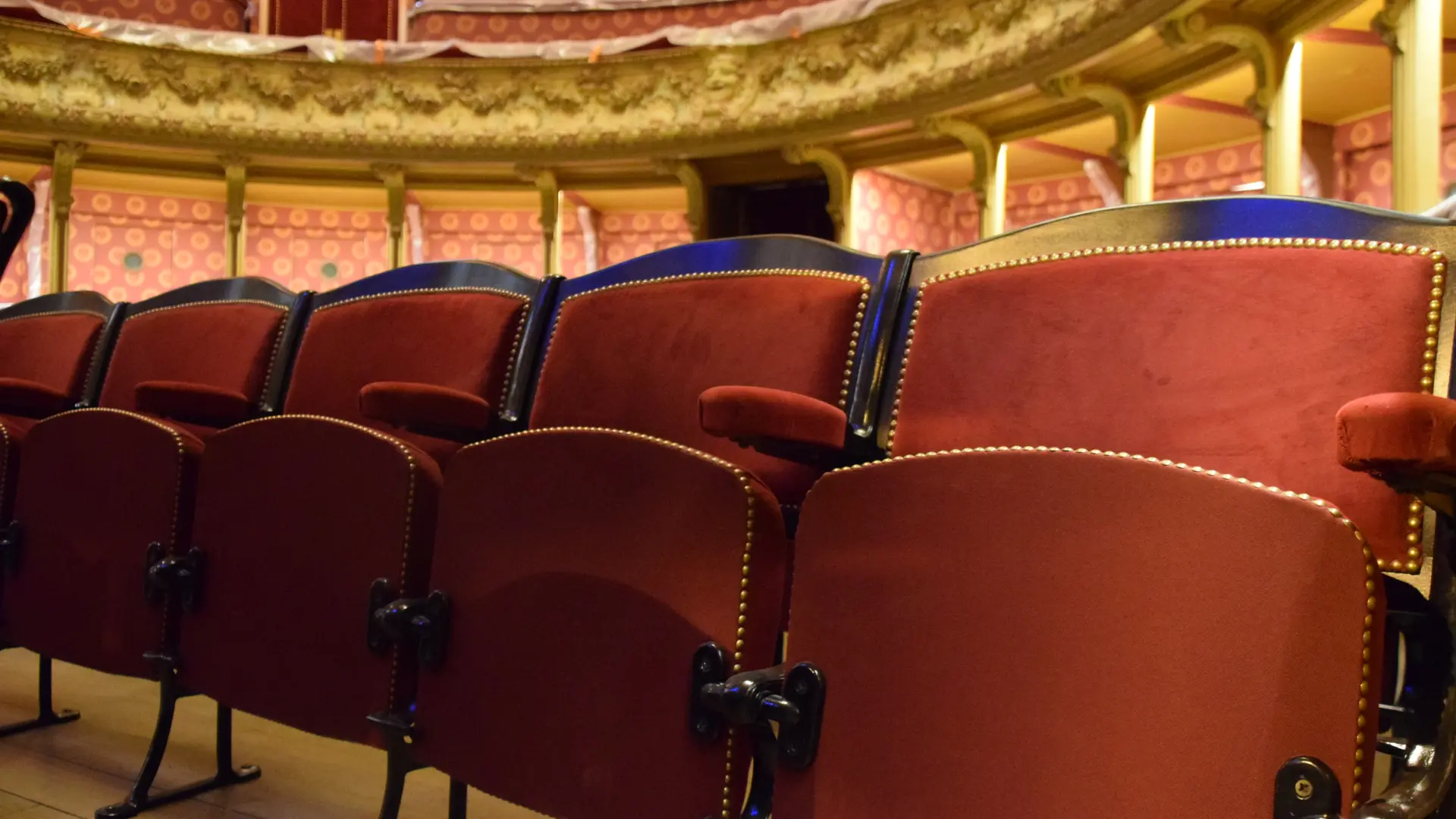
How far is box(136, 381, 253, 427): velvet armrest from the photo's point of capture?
24.6 inches

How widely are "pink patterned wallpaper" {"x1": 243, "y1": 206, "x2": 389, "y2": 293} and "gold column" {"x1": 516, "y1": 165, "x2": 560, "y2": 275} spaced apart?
62cm

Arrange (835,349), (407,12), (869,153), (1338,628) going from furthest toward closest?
(407,12) → (869,153) → (835,349) → (1338,628)

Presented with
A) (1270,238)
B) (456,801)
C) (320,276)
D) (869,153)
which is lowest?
(456,801)

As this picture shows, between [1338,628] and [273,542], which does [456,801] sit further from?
[1338,628]

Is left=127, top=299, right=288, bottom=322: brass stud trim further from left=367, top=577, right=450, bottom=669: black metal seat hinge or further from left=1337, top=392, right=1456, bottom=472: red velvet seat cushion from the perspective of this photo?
left=1337, top=392, right=1456, bottom=472: red velvet seat cushion

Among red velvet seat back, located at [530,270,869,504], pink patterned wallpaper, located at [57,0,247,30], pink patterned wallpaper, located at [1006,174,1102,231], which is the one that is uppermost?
pink patterned wallpaper, located at [57,0,247,30]

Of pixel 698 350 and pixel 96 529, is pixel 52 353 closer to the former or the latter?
pixel 96 529

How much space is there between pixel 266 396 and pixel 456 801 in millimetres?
422

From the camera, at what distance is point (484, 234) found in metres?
3.19

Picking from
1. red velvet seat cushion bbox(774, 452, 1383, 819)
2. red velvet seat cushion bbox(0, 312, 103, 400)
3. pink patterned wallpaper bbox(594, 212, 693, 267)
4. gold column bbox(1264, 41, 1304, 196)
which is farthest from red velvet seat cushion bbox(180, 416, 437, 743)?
pink patterned wallpaper bbox(594, 212, 693, 267)

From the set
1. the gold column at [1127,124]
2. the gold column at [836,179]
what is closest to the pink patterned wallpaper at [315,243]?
the gold column at [836,179]

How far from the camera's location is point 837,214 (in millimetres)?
2555

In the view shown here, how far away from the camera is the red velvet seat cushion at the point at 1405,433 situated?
0.21m

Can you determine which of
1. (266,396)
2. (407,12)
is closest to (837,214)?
(407,12)
